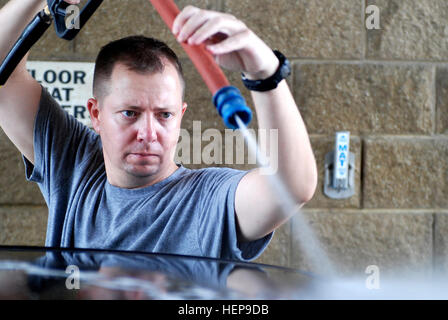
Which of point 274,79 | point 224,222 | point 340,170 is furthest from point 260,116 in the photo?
point 340,170

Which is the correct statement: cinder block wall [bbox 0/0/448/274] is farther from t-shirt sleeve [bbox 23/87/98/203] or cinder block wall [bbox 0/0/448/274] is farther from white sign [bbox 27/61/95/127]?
t-shirt sleeve [bbox 23/87/98/203]

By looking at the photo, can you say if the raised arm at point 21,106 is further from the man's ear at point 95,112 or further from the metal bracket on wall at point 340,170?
the metal bracket on wall at point 340,170

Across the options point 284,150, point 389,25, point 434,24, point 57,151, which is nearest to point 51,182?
point 57,151

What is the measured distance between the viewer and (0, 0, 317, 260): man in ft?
2.69

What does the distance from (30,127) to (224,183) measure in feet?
1.48

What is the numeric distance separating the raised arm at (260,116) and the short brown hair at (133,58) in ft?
0.93

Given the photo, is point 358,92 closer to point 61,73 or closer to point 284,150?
point 61,73

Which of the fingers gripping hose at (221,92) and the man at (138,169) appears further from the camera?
the man at (138,169)

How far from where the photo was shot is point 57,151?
1.09 m

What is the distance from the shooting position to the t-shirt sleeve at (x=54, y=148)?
108 cm

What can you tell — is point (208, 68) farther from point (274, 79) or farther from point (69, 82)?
point (69, 82)

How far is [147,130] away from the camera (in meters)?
0.91

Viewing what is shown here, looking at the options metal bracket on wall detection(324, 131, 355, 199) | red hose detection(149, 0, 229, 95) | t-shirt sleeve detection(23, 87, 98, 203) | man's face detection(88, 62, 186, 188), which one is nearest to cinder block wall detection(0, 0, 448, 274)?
metal bracket on wall detection(324, 131, 355, 199)

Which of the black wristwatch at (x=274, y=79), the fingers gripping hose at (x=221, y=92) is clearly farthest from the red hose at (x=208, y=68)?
the black wristwatch at (x=274, y=79)
